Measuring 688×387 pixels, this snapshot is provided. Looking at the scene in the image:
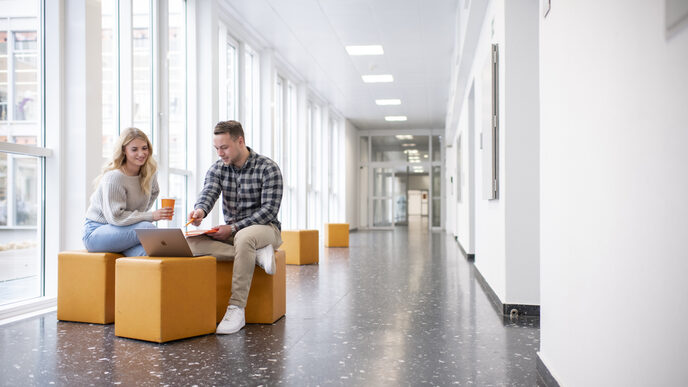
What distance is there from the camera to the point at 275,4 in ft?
26.2

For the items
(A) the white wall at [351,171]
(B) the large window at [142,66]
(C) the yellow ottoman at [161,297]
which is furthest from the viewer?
(A) the white wall at [351,171]

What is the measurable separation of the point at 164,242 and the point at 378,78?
32.2 ft

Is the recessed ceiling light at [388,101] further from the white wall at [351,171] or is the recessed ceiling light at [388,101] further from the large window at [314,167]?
the white wall at [351,171]

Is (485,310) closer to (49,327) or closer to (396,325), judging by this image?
(396,325)

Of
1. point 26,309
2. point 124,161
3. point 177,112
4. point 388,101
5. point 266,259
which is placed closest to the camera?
point 266,259

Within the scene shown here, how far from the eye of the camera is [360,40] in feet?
31.7

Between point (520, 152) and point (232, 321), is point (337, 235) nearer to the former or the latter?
point (520, 152)

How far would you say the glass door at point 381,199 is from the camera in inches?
799

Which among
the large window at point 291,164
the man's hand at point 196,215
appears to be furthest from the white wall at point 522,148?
the large window at point 291,164

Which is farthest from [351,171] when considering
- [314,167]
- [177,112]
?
[177,112]

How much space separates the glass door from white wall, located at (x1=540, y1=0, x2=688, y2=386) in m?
17.9

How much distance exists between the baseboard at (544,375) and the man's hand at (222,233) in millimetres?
2114

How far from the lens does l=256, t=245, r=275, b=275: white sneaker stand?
3.64m

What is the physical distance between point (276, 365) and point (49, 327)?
192cm
